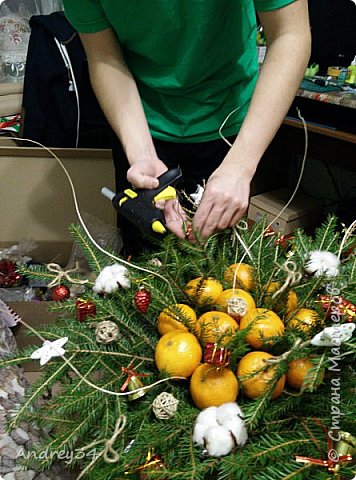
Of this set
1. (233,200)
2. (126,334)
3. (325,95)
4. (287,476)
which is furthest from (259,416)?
(325,95)

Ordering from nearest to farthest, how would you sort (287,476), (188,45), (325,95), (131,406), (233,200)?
(287,476), (131,406), (233,200), (188,45), (325,95)

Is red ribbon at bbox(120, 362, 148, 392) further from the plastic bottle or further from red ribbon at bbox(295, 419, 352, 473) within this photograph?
the plastic bottle

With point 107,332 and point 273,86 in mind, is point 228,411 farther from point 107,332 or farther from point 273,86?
point 273,86

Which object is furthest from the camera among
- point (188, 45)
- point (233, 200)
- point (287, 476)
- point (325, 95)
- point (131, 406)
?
point (325, 95)

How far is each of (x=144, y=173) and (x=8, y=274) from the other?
0.77m

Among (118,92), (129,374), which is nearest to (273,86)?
(118,92)

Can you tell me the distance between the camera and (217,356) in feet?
1.50

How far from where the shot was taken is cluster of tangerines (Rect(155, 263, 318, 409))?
48 centimetres

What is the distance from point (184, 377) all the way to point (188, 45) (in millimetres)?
576

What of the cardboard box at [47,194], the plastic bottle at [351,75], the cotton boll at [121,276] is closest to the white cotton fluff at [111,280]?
the cotton boll at [121,276]

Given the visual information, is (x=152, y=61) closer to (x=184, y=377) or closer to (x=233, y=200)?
(x=233, y=200)

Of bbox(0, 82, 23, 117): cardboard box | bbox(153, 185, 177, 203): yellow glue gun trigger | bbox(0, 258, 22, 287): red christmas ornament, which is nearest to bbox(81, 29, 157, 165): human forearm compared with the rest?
bbox(153, 185, 177, 203): yellow glue gun trigger

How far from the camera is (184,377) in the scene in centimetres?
51

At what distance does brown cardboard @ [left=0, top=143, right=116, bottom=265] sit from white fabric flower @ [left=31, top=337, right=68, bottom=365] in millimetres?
926
